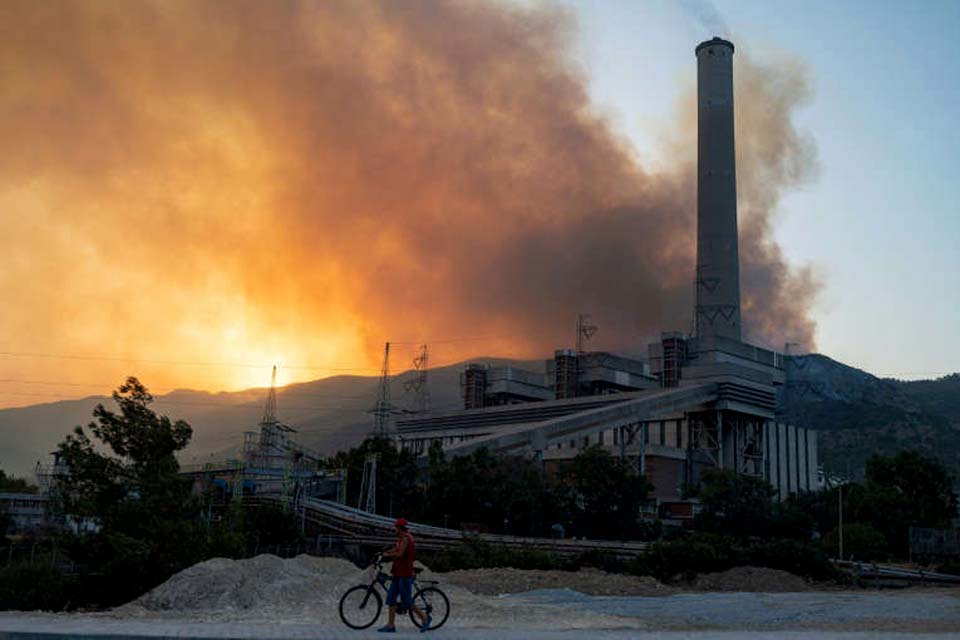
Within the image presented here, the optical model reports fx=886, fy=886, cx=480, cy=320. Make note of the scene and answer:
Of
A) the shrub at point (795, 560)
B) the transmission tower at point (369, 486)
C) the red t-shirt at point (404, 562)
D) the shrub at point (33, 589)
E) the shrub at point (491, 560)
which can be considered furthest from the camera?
the transmission tower at point (369, 486)

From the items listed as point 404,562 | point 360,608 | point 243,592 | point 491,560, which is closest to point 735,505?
point 491,560

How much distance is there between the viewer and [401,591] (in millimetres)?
17422

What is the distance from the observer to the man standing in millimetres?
17281

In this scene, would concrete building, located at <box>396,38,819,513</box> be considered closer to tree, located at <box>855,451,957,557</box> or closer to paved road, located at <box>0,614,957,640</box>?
tree, located at <box>855,451,957,557</box>

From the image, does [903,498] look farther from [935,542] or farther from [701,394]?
[701,394]

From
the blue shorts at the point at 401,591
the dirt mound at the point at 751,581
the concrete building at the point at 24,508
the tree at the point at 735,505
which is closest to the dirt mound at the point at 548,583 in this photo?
the dirt mound at the point at 751,581

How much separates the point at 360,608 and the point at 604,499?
5858 cm

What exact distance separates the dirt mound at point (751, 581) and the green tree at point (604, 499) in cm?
3463

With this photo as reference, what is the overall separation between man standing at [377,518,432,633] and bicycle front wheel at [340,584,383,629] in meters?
0.64

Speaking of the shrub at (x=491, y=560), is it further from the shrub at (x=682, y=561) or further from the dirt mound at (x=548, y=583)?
the dirt mound at (x=548, y=583)

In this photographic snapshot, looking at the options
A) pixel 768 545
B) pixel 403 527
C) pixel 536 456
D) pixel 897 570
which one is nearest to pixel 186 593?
pixel 403 527

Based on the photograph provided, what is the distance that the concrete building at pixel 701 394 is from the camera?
102188 mm

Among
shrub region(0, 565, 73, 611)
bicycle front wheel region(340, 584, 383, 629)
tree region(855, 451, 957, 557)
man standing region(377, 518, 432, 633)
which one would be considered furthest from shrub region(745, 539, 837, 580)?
tree region(855, 451, 957, 557)

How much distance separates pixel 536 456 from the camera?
85750mm
